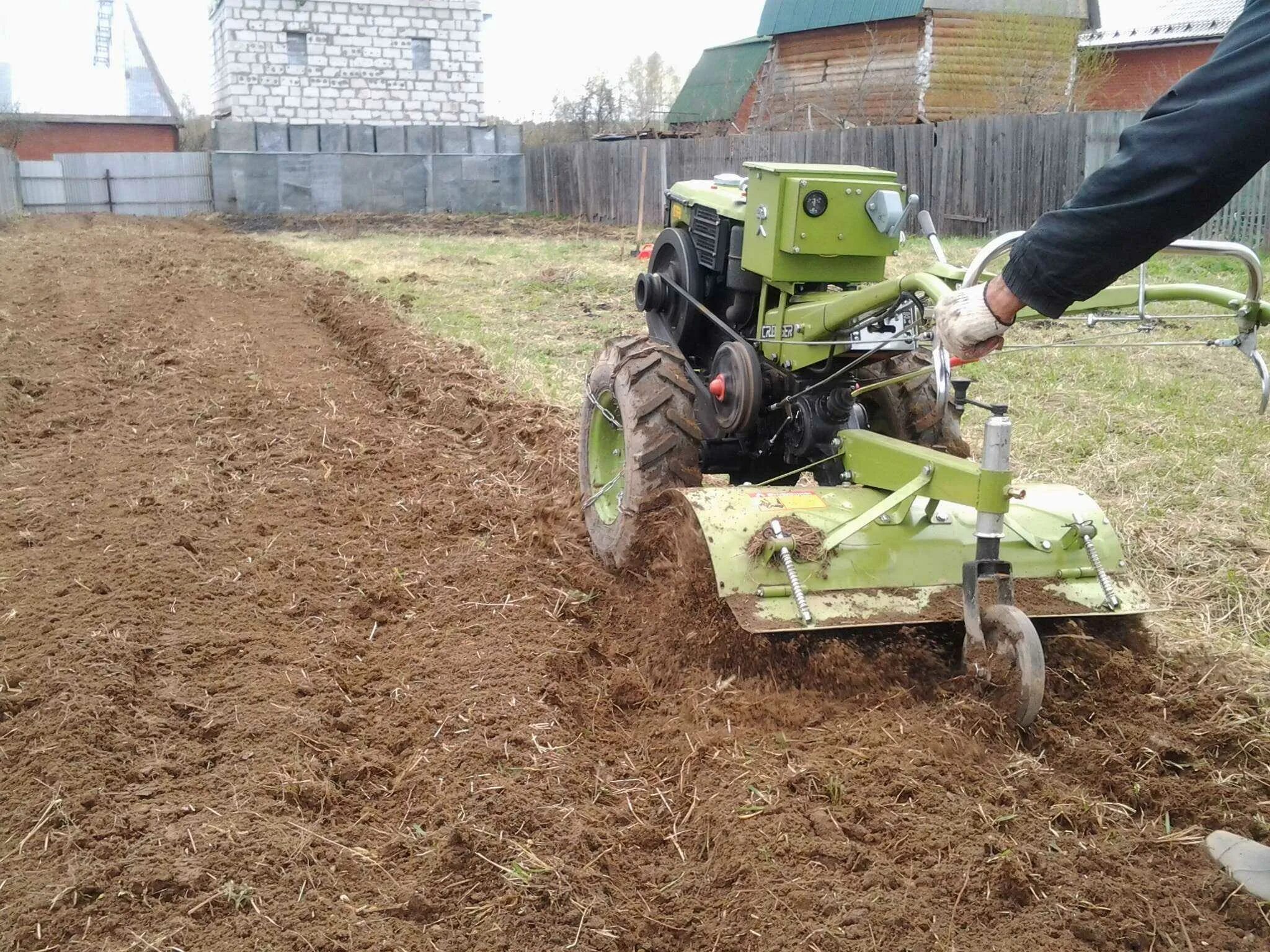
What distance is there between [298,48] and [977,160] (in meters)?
20.0

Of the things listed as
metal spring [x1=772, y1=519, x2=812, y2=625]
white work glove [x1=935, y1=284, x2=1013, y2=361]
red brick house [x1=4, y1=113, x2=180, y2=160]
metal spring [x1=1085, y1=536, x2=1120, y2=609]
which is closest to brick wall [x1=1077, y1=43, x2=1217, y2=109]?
metal spring [x1=1085, y1=536, x2=1120, y2=609]

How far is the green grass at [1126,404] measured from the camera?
4949 millimetres

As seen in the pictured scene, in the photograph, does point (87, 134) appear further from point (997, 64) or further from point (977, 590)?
point (977, 590)

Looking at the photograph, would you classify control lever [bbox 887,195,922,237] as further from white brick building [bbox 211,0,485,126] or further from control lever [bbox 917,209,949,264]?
white brick building [bbox 211,0,485,126]

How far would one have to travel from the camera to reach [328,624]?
4406 millimetres

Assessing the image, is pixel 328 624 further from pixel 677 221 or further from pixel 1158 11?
pixel 1158 11

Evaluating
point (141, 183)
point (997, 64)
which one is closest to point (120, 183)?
point (141, 183)

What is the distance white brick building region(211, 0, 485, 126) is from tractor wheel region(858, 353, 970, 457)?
2884 centimetres

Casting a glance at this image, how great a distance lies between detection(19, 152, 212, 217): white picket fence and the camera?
2766 cm

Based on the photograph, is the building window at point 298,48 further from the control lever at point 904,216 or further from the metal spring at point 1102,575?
the metal spring at point 1102,575

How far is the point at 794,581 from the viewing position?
3.60 m

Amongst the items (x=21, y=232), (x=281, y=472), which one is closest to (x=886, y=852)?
(x=281, y=472)

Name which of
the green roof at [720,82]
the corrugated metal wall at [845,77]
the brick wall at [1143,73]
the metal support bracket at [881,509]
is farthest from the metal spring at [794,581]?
the green roof at [720,82]

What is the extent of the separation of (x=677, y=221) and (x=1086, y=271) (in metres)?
3.06
